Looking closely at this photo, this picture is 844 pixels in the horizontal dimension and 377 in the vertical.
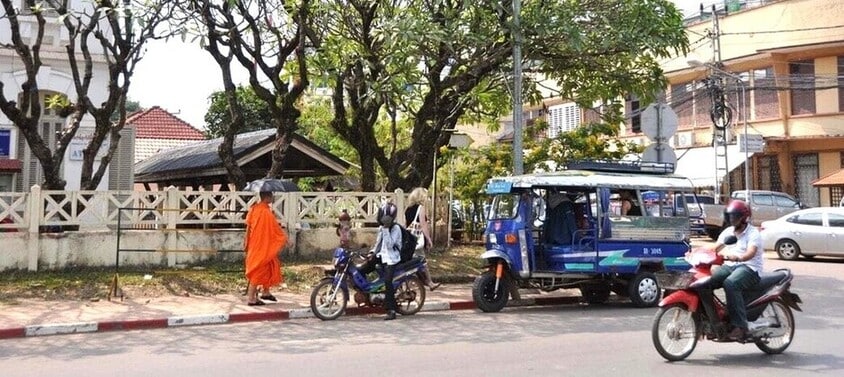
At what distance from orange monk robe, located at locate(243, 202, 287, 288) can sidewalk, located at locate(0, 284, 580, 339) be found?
0.46 metres

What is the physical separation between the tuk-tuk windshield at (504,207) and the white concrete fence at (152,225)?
4.38 m

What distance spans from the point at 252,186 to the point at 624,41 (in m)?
7.18

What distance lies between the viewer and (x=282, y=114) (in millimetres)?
15516

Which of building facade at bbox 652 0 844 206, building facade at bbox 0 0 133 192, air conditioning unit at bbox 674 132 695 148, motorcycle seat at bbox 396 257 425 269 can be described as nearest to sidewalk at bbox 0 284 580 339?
motorcycle seat at bbox 396 257 425 269

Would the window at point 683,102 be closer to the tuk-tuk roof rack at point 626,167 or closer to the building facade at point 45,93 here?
the tuk-tuk roof rack at point 626,167

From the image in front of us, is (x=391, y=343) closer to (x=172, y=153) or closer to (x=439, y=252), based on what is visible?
(x=439, y=252)

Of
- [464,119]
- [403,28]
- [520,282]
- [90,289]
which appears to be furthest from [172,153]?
[520,282]

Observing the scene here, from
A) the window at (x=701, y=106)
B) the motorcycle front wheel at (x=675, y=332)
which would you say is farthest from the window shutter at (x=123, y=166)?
the window at (x=701, y=106)

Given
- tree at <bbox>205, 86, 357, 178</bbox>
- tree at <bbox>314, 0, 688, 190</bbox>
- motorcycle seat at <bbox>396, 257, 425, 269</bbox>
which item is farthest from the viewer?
tree at <bbox>205, 86, 357, 178</bbox>

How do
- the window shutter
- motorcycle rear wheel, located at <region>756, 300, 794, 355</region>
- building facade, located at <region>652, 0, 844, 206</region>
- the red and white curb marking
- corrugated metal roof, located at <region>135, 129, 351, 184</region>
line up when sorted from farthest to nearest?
building facade, located at <region>652, 0, 844, 206</region> → corrugated metal roof, located at <region>135, 129, 351, 184</region> → the window shutter → the red and white curb marking → motorcycle rear wheel, located at <region>756, 300, 794, 355</region>

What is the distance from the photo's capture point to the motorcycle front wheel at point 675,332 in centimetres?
741

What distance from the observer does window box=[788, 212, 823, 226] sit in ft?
65.9

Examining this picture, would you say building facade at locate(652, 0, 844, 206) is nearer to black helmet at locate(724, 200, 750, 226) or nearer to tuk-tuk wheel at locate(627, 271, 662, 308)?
tuk-tuk wheel at locate(627, 271, 662, 308)

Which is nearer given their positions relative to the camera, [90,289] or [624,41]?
[90,289]
